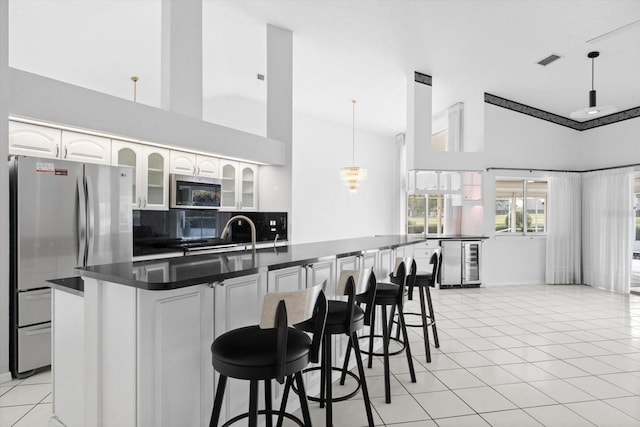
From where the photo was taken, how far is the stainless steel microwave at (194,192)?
16.0 feet

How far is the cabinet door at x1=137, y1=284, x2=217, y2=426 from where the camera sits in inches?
67.1

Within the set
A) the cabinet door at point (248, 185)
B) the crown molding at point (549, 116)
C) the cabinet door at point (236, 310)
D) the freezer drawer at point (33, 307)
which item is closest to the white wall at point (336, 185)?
the cabinet door at point (248, 185)

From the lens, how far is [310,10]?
4.34 m

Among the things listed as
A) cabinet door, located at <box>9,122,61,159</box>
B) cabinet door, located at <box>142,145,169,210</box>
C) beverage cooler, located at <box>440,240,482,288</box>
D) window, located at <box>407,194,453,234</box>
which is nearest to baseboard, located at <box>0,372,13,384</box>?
cabinet door, located at <box>9,122,61,159</box>

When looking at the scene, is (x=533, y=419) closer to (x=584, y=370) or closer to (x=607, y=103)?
(x=584, y=370)

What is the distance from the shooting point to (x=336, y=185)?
8469 mm

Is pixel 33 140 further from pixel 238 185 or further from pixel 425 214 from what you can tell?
pixel 425 214

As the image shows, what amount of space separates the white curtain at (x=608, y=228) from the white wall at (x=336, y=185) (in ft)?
12.3

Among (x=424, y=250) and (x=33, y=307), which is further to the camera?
(x=424, y=250)

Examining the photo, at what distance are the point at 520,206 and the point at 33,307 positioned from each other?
302 inches

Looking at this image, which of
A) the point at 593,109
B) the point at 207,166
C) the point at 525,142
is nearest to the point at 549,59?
the point at 593,109

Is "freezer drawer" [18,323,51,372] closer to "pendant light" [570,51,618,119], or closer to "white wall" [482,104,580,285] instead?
"pendant light" [570,51,618,119]

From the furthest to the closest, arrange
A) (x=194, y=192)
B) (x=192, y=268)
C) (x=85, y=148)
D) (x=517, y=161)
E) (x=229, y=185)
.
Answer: (x=517, y=161), (x=229, y=185), (x=194, y=192), (x=85, y=148), (x=192, y=268)

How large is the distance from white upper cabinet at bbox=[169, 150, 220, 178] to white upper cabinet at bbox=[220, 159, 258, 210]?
155 millimetres
